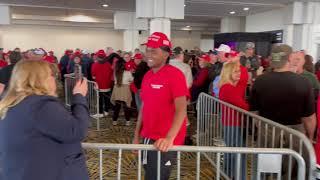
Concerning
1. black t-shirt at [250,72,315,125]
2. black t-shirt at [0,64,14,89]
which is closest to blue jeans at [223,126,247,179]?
black t-shirt at [250,72,315,125]

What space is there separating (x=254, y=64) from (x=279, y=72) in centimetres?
534

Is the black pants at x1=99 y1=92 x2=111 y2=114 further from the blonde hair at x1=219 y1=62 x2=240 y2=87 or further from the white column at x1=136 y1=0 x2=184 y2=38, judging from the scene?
the blonde hair at x1=219 y1=62 x2=240 y2=87

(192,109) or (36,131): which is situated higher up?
(36,131)

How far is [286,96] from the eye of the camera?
10.6 ft

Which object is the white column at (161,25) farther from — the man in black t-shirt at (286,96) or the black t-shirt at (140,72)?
the man in black t-shirt at (286,96)

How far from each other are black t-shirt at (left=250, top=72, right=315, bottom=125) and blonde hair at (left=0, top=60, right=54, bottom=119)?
209cm

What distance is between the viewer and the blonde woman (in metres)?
1.79

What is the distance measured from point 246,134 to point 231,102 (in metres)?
0.60

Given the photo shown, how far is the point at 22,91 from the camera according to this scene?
1855 mm

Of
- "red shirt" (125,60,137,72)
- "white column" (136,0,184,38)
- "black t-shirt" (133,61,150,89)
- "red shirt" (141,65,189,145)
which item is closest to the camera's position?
"red shirt" (141,65,189,145)

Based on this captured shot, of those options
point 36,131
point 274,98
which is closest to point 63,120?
point 36,131

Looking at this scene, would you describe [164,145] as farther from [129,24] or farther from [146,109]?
[129,24]

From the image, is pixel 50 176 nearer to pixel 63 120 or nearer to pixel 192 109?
pixel 63 120

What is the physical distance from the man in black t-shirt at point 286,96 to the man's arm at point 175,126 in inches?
41.6
